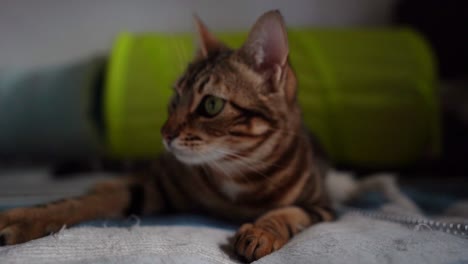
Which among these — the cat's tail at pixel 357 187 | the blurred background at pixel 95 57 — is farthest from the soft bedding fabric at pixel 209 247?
the blurred background at pixel 95 57

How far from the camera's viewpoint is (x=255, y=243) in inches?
25.1

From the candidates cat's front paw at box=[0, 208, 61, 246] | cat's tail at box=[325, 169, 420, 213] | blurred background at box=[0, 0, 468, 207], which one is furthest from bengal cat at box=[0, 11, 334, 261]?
blurred background at box=[0, 0, 468, 207]

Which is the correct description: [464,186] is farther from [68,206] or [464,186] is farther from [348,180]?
[68,206]

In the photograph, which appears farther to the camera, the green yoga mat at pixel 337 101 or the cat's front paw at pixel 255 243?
the green yoga mat at pixel 337 101

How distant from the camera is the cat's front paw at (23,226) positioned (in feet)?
2.08

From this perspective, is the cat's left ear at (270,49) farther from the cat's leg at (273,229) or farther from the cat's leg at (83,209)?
the cat's leg at (83,209)

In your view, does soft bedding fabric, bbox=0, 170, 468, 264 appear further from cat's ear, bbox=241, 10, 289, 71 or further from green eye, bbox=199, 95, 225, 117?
cat's ear, bbox=241, 10, 289, 71

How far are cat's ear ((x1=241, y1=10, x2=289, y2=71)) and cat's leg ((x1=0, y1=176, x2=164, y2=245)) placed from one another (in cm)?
41

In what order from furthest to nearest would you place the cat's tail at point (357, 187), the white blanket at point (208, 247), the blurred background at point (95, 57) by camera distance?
the blurred background at point (95, 57), the cat's tail at point (357, 187), the white blanket at point (208, 247)

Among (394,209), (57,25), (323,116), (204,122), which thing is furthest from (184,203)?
(57,25)

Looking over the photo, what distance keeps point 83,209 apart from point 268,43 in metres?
0.50

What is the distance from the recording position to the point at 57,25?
1.83 metres

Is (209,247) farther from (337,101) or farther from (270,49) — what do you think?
(337,101)

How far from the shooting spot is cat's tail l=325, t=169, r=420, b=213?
105cm
